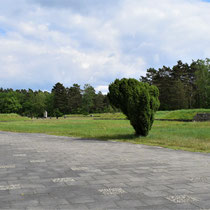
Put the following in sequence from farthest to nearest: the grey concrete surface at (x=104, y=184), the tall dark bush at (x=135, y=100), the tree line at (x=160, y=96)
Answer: the tree line at (x=160, y=96)
the tall dark bush at (x=135, y=100)
the grey concrete surface at (x=104, y=184)

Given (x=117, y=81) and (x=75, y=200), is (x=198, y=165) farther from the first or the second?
(x=117, y=81)

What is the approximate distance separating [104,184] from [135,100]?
33.0ft

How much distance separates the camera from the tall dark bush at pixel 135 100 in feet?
48.9

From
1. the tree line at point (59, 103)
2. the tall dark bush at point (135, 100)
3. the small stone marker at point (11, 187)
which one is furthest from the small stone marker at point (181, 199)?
the tree line at point (59, 103)

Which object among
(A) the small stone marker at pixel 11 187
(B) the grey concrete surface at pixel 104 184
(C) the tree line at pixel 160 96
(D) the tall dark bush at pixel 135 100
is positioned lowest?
(B) the grey concrete surface at pixel 104 184

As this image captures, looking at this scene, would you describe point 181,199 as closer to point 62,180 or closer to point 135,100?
point 62,180

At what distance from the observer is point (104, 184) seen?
5254mm

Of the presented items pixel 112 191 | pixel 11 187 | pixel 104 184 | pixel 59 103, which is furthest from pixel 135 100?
pixel 59 103

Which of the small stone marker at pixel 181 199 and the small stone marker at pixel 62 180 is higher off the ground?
the small stone marker at pixel 181 199

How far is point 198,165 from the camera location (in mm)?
7469

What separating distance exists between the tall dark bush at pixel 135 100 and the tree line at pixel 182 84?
46037 millimetres

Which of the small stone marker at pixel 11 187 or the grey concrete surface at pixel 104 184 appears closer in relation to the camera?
the grey concrete surface at pixel 104 184

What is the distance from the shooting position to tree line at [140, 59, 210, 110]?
2349 inches

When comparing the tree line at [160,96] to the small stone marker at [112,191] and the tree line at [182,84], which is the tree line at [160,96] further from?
the small stone marker at [112,191]
